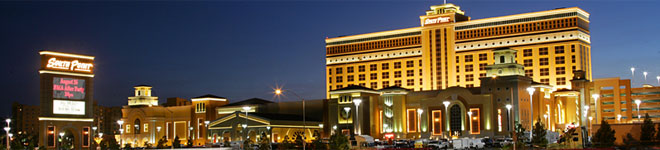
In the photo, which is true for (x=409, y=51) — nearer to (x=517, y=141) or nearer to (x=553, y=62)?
(x=553, y=62)

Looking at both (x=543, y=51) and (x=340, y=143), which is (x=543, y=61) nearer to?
(x=543, y=51)

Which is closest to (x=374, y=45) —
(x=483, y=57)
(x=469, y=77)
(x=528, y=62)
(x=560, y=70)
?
(x=469, y=77)

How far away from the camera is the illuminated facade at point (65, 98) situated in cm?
8738

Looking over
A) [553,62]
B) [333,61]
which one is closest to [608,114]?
[553,62]

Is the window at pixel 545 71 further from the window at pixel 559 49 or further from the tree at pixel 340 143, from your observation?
the tree at pixel 340 143

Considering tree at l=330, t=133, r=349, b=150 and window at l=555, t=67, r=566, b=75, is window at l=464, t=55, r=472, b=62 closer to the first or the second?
window at l=555, t=67, r=566, b=75

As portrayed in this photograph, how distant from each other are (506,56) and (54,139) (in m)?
67.1

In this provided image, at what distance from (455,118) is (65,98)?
55.3 metres

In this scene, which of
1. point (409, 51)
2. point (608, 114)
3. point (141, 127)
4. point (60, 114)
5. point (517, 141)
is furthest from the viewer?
point (409, 51)

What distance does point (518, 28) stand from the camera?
143 metres

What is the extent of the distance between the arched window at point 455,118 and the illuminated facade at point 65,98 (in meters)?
51.5

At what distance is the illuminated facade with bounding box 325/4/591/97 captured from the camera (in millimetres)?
137750

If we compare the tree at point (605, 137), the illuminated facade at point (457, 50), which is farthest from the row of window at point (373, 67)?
the tree at point (605, 137)

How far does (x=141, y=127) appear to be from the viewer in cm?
14412
